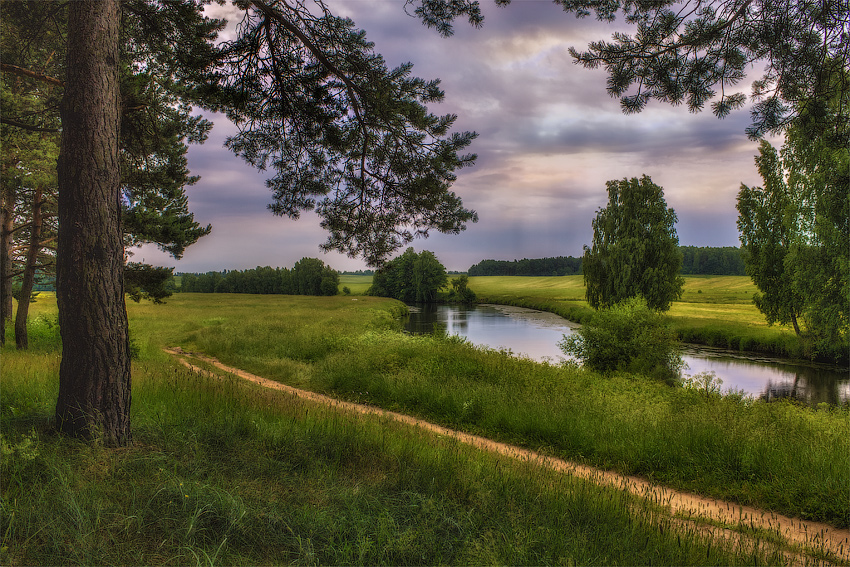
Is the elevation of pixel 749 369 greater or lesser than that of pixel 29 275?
lesser

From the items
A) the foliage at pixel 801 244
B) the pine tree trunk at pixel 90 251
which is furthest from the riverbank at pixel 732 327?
the pine tree trunk at pixel 90 251

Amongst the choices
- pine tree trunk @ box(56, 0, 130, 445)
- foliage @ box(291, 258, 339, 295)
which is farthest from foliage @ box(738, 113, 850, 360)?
foliage @ box(291, 258, 339, 295)

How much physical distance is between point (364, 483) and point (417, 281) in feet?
255

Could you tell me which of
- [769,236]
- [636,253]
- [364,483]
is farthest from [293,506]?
[769,236]

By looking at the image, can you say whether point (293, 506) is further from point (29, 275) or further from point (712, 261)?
point (712, 261)

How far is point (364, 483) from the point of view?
3.89 m

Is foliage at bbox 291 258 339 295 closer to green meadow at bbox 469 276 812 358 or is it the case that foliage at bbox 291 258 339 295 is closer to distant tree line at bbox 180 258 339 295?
distant tree line at bbox 180 258 339 295

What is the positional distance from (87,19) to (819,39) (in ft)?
28.7

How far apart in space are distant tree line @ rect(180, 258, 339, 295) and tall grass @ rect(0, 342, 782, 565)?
284ft

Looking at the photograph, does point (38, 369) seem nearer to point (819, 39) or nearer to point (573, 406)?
point (573, 406)

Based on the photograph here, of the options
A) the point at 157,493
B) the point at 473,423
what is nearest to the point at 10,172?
the point at 157,493

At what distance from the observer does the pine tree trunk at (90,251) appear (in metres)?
4.04

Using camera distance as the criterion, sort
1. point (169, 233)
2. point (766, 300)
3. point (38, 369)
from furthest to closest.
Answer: point (766, 300)
point (169, 233)
point (38, 369)

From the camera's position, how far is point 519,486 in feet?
13.4
